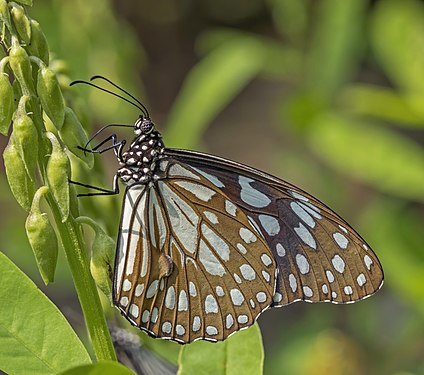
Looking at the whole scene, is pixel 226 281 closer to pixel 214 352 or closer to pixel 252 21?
pixel 214 352

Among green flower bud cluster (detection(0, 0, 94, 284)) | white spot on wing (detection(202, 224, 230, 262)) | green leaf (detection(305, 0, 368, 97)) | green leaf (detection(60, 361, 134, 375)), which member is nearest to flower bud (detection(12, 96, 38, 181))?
green flower bud cluster (detection(0, 0, 94, 284))

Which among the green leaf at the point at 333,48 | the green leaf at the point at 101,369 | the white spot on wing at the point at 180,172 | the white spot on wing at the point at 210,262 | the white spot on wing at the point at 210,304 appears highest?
the green leaf at the point at 333,48

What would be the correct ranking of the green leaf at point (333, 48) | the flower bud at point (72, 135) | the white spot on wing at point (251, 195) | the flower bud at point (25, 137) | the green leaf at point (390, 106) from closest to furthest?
the flower bud at point (25, 137)
the flower bud at point (72, 135)
the white spot on wing at point (251, 195)
the green leaf at point (390, 106)
the green leaf at point (333, 48)

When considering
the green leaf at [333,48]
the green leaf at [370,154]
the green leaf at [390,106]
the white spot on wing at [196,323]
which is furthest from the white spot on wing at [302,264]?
the green leaf at [333,48]

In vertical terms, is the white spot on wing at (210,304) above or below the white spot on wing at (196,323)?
above

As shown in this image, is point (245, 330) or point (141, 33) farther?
point (141, 33)

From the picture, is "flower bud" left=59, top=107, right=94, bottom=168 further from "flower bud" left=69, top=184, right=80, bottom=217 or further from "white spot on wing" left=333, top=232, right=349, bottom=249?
"white spot on wing" left=333, top=232, right=349, bottom=249

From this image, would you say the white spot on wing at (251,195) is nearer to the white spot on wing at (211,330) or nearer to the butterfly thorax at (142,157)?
the butterfly thorax at (142,157)

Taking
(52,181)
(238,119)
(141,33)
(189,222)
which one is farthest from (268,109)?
(52,181)
